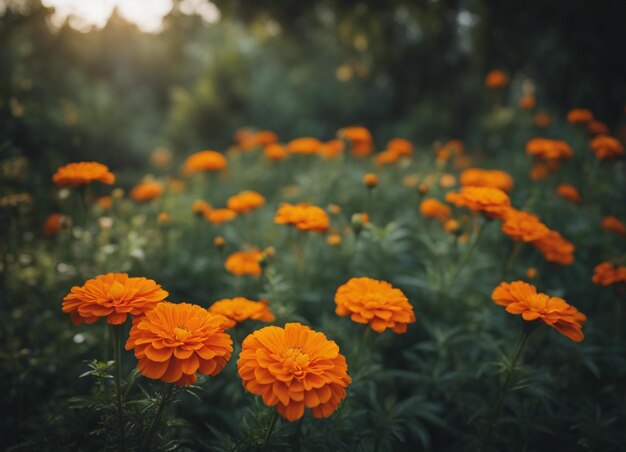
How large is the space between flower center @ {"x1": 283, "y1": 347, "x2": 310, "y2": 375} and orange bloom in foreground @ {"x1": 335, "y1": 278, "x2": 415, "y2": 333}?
233 mm

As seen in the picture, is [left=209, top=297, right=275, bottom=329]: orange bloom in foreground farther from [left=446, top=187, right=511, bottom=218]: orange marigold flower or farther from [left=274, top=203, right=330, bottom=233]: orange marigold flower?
[left=446, top=187, right=511, bottom=218]: orange marigold flower

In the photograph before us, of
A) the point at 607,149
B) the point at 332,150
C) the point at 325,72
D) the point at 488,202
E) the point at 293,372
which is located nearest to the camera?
the point at 293,372

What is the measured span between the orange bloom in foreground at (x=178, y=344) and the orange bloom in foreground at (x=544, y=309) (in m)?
1.01

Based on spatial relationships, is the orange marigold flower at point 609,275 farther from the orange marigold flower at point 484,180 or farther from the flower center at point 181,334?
the flower center at point 181,334

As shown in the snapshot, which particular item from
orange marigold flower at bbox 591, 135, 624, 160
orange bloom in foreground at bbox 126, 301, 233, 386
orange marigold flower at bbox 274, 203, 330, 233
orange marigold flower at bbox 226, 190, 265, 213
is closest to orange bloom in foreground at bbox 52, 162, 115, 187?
orange marigold flower at bbox 226, 190, 265, 213

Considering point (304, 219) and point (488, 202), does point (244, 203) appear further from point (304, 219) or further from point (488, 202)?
point (488, 202)

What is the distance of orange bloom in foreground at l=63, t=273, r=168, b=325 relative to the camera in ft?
3.66

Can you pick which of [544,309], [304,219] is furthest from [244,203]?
[544,309]

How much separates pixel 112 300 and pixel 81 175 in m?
0.94

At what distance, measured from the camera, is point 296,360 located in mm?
1123

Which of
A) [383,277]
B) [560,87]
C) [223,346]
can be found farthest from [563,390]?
[560,87]

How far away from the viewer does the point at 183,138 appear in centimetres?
716

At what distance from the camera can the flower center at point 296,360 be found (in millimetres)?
1085

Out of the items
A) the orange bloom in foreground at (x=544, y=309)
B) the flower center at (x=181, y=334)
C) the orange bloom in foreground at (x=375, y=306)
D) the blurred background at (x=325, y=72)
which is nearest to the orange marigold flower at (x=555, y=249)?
the orange bloom in foreground at (x=544, y=309)
